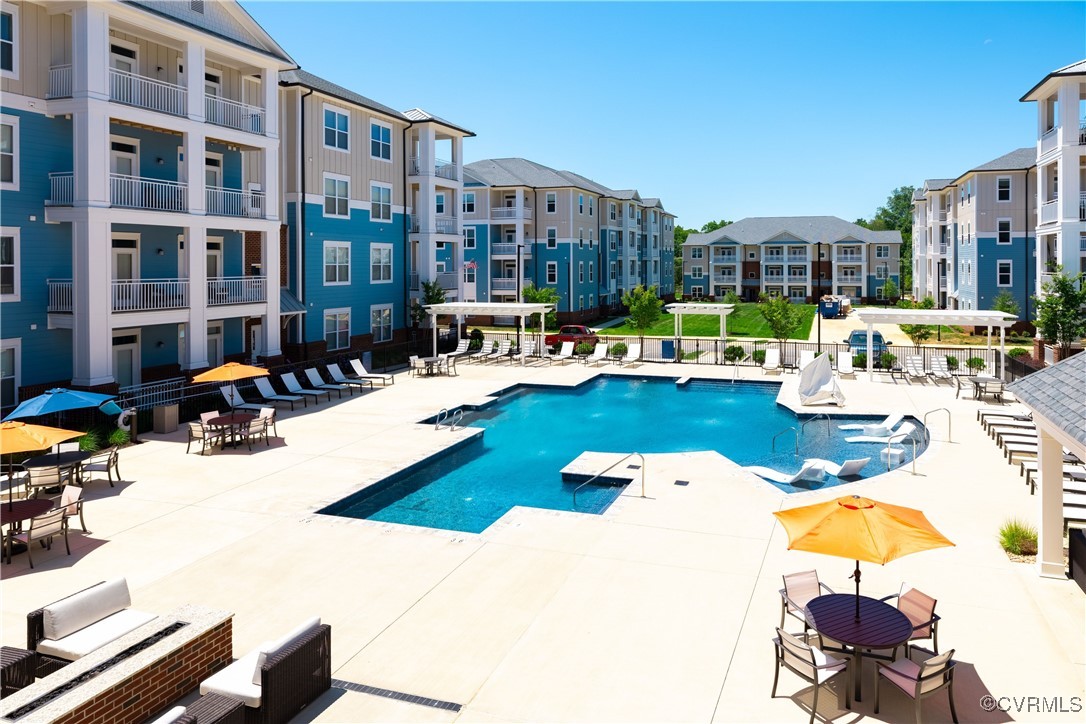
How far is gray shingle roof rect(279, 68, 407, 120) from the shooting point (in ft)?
103

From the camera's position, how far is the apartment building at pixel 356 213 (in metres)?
32.0

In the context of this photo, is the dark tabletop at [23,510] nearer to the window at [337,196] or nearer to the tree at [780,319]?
the window at [337,196]

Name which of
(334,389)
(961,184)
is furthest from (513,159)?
(334,389)

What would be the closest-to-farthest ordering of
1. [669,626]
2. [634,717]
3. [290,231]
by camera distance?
[634,717] → [669,626] → [290,231]

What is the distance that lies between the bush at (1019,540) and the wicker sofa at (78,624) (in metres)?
11.6

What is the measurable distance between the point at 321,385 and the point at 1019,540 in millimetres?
22234

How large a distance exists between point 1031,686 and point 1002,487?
8586 mm

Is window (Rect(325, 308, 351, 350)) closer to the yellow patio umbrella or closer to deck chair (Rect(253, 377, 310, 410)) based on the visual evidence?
deck chair (Rect(253, 377, 310, 410))

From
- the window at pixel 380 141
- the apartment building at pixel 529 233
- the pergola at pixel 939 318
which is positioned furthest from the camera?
the apartment building at pixel 529 233

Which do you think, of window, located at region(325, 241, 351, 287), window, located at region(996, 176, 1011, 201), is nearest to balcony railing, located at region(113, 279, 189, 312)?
window, located at region(325, 241, 351, 287)

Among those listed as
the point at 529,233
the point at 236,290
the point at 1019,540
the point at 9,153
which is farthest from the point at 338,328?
the point at 529,233

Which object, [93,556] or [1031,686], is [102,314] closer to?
[93,556]

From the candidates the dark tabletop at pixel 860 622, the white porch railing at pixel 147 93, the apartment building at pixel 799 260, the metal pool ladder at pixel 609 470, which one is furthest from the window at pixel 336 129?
the apartment building at pixel 799 260

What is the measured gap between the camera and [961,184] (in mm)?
55781
